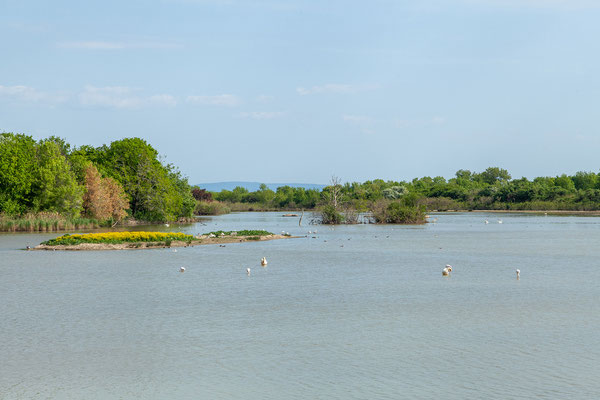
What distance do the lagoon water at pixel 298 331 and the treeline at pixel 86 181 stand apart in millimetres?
38191

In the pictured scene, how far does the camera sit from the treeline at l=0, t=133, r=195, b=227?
6956 centimetres

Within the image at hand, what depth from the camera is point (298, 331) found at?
17.2 metres

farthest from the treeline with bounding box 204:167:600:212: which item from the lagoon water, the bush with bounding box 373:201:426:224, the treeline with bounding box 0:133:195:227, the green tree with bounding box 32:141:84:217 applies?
the lagoon water

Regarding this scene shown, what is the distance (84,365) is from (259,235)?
1583 inches

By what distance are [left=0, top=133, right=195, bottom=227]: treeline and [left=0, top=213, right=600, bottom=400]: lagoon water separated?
125 feet

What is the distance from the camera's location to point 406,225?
80.7 meters

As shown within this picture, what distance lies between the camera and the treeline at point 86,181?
6956 centimetres

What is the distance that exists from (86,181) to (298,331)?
211ft

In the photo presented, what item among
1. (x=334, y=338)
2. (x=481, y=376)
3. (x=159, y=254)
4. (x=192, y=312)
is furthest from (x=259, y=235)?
(x=481, y=376)

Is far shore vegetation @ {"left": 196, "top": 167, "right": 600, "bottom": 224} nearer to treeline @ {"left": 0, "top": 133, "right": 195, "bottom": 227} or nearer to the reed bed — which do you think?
treeline @ {"left": 0, "top": 133, "right": 195, "bottom": 227}

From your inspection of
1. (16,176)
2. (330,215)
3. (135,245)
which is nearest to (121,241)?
(135,245)

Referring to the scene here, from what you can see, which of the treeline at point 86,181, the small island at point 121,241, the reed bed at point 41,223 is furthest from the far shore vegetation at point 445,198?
the small island at point 121,241

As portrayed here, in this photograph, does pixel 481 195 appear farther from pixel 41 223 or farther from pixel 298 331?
pixel 298 331

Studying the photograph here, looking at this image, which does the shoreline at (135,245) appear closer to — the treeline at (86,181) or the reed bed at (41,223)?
the reed bed at (41,223)
